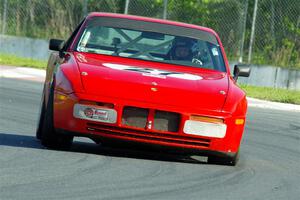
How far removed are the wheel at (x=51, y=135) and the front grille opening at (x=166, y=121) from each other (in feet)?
2.83

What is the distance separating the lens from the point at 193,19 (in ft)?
88.5

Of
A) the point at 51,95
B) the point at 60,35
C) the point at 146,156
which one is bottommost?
the point at 60,35

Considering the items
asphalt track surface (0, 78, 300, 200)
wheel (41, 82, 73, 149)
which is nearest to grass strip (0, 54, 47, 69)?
asphalt track surface (0, 78, 300, 200)

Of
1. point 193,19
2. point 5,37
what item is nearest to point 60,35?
point 5,37

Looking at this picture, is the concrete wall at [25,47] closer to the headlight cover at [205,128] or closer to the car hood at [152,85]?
the car hood at [152,85]

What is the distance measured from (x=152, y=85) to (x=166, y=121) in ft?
1.23

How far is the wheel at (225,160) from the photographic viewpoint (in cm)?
944

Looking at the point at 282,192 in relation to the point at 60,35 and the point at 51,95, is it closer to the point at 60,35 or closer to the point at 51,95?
the point at 51,95

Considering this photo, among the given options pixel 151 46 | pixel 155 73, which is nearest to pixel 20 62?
pixel 151 46

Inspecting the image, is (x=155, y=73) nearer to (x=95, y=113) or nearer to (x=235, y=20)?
(x=95, y=113)

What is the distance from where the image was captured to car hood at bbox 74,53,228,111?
29.7 feet

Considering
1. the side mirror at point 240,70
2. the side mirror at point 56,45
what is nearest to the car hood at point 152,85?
the side mirror at point 56,45

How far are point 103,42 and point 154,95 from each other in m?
1.77

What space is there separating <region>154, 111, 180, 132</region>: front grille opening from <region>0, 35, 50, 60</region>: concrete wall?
1839 cm
